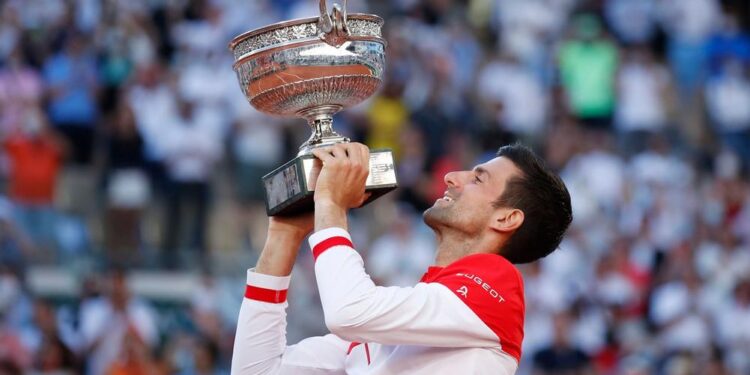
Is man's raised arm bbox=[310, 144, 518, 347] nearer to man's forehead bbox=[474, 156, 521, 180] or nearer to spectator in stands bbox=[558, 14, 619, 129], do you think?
man's forehead bbox=[474, 156, 521, 180]

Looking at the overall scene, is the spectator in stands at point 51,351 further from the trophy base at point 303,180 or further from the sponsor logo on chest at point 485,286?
the sponsor logo on chest at point 485,286

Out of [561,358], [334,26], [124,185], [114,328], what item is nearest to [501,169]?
[334,26]

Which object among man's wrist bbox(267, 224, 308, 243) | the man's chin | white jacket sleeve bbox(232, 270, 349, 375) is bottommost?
white jacket sleeve bbox(232, 270, 349, 375)

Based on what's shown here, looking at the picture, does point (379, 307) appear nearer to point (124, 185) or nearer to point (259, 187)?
point (124, 185)

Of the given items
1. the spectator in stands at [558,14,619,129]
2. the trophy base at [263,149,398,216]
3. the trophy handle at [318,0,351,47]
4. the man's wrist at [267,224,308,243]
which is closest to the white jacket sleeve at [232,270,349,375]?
the man's wrist at [267,224,308,243]

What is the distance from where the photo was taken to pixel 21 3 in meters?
13.5

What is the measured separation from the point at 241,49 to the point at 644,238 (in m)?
9.39

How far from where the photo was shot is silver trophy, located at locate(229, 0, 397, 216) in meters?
4.60

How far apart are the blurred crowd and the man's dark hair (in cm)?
608

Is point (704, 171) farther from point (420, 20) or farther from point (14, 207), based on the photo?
point (14, 207)

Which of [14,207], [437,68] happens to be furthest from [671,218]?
[14,207]

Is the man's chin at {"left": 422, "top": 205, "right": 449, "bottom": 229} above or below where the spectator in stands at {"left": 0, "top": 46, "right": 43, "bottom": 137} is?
below

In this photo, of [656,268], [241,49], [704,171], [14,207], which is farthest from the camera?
[704,171]

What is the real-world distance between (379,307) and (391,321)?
6cm
